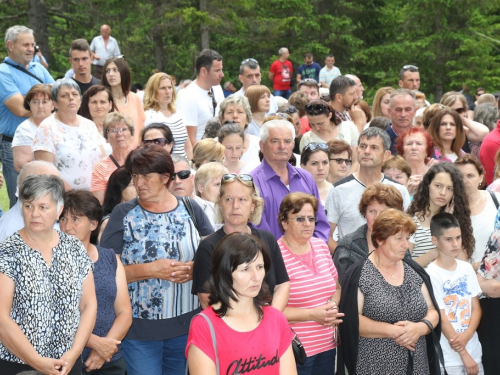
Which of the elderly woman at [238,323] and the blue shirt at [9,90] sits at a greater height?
the blue shirt at [9,90]

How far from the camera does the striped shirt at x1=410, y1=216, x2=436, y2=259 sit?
609cm

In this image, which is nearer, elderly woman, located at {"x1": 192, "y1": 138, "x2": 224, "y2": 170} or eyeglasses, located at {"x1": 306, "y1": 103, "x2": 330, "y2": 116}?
elderly woman, located at {"x1": 192, "y1": 138, "x2": 224, "y2": 170}

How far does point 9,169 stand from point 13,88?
94 cm

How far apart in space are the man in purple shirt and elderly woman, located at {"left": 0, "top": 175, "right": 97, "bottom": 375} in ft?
6.34

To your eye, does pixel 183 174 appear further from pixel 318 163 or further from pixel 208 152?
pixel 318 163

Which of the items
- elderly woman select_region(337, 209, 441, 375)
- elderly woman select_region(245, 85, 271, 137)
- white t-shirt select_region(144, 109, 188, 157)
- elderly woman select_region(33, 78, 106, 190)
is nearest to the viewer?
elderly woman select_region(337, 209, 441, 375)

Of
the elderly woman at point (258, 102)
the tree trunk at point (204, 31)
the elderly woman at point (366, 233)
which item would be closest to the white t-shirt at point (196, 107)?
the elderly woman at point (258, 102)

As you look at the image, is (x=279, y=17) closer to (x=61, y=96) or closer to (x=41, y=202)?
(x=61, y=96)

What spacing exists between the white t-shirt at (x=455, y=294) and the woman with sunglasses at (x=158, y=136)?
2.61 m

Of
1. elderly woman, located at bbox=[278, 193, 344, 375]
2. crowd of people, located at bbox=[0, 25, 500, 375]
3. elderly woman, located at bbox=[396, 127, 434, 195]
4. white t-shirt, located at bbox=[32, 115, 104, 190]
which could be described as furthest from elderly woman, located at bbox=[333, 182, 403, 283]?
white t-shirt, located at bbox=[32, 115, 104, 190]

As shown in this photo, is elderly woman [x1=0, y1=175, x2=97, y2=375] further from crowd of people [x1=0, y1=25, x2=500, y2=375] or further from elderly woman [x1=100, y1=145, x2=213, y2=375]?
elderly woman [x1=100, y1=145, x2=213, y2=375]

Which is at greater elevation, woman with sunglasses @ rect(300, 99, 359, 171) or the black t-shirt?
woman with sunglasses @ rect(300, 99, 359, 171)

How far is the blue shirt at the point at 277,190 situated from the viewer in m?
6.06

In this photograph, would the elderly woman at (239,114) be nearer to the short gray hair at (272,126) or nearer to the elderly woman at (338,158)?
the elderly woman at (338,158)
